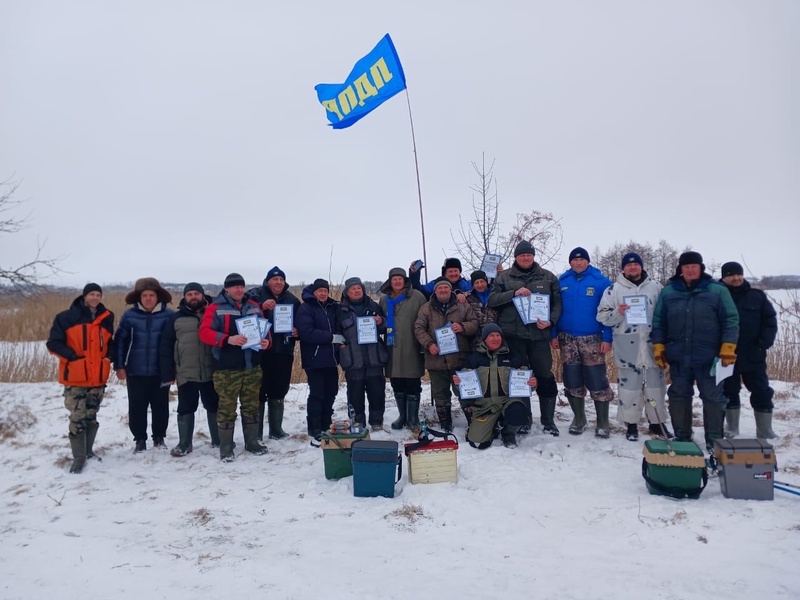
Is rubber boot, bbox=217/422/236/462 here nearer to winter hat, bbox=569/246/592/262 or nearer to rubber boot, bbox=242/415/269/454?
rubber boot, bbox=242/415/269/454

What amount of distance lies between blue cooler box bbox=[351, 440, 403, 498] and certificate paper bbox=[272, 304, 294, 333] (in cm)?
206

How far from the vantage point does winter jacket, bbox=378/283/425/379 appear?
6.81 m

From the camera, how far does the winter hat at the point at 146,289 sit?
20.7 ft

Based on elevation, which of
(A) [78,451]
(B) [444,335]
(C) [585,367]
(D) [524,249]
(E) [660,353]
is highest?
(D) [524,249]

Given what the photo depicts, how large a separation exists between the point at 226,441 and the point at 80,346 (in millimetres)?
1958

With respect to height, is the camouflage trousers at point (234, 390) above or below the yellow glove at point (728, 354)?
below

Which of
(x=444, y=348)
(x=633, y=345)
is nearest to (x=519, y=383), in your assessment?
(x=444, y=348)

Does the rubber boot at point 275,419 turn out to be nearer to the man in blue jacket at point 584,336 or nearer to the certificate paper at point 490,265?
the certificate paper at point 490,265

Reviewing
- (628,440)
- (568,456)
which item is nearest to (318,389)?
(568,456)

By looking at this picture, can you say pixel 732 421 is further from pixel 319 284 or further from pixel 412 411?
pixel 319 284

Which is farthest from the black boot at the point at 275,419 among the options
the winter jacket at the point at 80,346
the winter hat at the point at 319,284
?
the winter jacket at the point at 80,346

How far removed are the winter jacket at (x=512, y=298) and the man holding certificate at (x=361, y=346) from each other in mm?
1537

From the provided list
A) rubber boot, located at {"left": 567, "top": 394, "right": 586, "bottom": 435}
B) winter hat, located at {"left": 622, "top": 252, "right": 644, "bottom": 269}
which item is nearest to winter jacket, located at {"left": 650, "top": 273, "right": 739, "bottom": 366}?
winter hat, located at {"left": 622, "top": 252, "right": 644, "bottom": 269}

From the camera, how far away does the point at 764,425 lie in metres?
6.13
